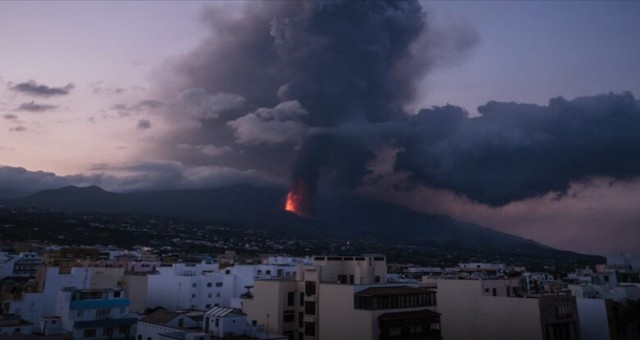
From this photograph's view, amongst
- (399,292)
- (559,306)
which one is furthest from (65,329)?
(559,306)

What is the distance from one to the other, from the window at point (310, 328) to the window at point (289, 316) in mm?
1841

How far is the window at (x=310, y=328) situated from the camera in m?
52.6

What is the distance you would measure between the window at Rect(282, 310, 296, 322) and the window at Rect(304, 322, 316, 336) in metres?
1.84

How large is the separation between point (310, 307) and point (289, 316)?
280 centimetres

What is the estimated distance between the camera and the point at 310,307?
53562mm

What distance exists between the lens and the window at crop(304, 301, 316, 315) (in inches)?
2093

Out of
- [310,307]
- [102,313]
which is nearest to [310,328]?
[310,307]

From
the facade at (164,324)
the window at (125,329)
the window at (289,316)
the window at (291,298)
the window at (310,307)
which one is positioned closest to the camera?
the facade at (164,324)

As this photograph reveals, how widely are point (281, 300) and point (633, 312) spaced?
4338 centimetres

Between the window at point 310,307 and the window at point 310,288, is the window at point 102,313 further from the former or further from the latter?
the window at point 310,288

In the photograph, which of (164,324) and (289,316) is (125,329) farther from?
(289,316)

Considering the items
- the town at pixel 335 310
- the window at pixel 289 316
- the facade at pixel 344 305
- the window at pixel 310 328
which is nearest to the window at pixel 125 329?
the town at pixel 335 310

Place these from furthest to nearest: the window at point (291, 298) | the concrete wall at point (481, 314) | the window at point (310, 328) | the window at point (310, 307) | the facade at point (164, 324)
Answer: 1. the window at point (291, 298)
2. the window at point (310, 307)
3. the window at point (310, 328)
4. the concrete wall at point (481, 314)
5. the facade at point (164, 324)

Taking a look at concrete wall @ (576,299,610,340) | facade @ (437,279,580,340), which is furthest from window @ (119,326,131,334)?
concrete wall @ (576,299,610,340)
